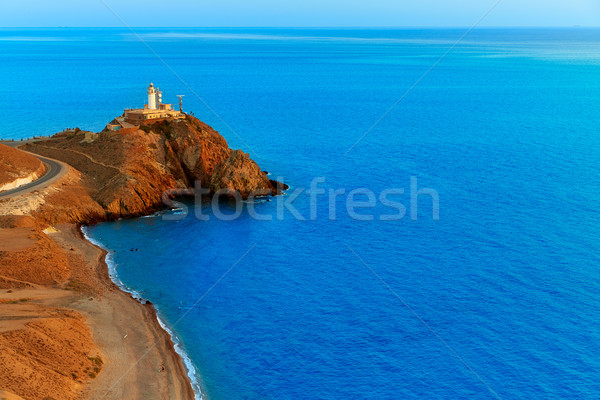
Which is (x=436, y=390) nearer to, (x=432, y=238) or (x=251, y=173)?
(x=432, y=238)

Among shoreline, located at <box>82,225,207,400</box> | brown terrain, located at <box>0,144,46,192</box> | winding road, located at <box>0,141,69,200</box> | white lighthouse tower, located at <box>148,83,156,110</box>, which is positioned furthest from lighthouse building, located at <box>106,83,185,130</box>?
shoreline, located at <box>82,225,207,400</box>

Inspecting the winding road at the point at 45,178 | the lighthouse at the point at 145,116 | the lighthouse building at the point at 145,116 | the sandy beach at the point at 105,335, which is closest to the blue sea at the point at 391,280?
the sandy beach at the point at 105,335

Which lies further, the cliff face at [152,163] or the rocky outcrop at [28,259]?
the cliff face at [152,163]

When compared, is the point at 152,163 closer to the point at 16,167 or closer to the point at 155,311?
the point at 16,167

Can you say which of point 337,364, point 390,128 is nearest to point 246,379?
point 337,364

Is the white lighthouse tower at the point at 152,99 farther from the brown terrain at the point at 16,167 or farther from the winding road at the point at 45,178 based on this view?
the brown terrain at the point at 16,167

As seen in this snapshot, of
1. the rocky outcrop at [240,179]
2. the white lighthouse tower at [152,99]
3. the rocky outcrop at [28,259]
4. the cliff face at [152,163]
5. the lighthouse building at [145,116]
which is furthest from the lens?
the white lighthouse tower at [152,99]

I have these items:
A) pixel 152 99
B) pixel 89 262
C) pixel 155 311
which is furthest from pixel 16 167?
pixel 155 311

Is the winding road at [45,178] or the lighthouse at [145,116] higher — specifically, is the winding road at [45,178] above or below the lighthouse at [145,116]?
below
